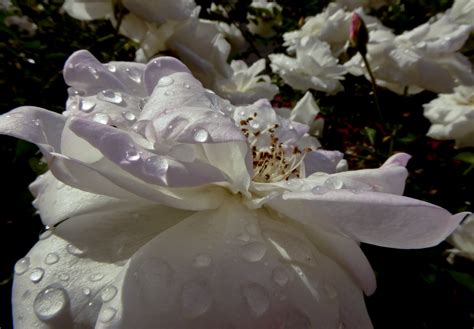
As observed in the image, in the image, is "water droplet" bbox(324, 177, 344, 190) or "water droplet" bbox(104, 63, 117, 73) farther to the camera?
"water droplet" bbox(104, 63, 117, 73)

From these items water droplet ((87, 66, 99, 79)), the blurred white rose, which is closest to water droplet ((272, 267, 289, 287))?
water droplet ((87, 66, 99, 79))

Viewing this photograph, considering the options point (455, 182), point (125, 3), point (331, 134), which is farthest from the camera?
point (331, 134)

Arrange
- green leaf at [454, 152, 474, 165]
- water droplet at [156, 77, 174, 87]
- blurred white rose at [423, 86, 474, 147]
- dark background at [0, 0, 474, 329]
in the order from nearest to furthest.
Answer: water droplet at [156, 77, 174, 87] → dark background at [0, 0, 474, 329] → green leaf at [454, 152, 474, 165] → blurred white rose at [423, 86, 474, 147]

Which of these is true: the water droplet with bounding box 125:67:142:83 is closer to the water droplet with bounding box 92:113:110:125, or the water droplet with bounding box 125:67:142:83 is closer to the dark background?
the water droplet with bounding box 92:113:110:125

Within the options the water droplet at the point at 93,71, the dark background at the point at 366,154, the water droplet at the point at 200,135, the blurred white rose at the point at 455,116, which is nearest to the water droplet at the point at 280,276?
the water droplet at the point at 200,135

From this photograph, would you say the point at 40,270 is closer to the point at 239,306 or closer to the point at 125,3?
the point at 239,306

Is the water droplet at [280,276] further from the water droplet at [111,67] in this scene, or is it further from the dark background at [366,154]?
the dark background at [366,154]

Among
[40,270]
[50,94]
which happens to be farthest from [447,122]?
[40,270]
